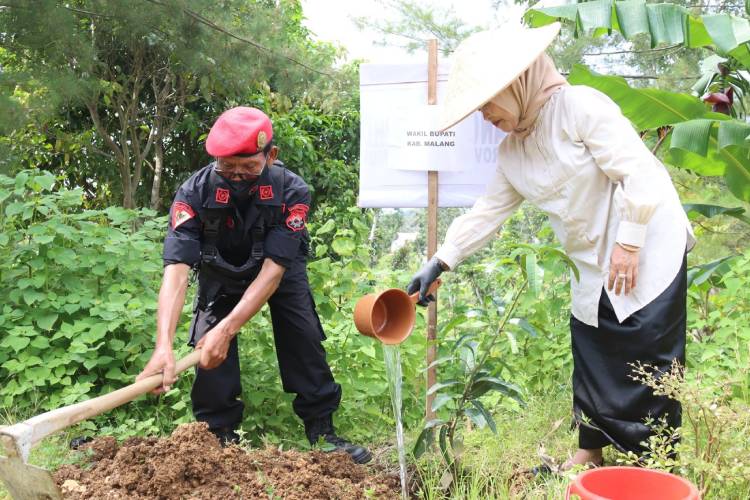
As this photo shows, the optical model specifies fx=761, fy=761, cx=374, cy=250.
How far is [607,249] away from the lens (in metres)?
2.77

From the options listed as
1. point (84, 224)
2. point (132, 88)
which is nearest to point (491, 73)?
point (84, 224)

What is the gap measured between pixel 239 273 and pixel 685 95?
2476 millimetres

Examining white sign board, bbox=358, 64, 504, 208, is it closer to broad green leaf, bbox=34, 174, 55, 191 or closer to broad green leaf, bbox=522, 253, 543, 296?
broad green leaf, bbox=522, 253, 543, 296

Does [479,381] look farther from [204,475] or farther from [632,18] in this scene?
[632,18]

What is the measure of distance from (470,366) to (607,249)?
2.31ft

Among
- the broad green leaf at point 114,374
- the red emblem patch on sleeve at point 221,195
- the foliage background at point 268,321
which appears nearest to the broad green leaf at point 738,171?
the foliage background at point 268,321

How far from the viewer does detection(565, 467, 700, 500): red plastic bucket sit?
1.92 metres

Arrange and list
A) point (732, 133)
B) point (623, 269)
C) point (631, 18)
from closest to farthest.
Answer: point (623, 269) → point (732, 133) → point (631, 18)

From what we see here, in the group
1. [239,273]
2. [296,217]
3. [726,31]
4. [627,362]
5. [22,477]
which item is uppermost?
[726,31]

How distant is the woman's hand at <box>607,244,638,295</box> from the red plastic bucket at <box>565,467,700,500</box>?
787mm

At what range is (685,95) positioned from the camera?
397 cm

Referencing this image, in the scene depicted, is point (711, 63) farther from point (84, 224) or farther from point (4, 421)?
point (4, 421)

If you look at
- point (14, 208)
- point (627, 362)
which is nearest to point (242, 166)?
point (627, 362)

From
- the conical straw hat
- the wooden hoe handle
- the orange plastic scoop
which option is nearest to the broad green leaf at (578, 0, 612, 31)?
the conical straw hat
